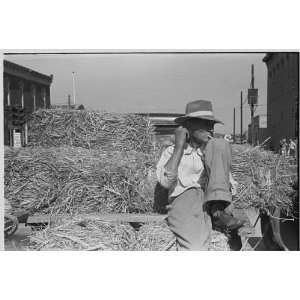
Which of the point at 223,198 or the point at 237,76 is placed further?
the point at 237,76

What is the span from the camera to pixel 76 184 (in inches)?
179

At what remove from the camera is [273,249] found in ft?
15.5

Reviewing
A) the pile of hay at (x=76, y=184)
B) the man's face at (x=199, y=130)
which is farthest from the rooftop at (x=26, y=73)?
the man's face at (x=199, y=130)

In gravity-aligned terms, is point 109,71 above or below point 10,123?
above

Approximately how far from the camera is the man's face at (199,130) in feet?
15.4

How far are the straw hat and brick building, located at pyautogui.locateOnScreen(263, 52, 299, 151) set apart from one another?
0.59 m

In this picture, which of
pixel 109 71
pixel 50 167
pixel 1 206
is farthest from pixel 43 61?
pixel 1 206

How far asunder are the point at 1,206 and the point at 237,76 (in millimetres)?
2593

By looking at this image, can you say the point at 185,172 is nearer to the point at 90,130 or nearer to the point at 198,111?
the point at 198,111

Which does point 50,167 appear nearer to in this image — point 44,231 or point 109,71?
point 44,231

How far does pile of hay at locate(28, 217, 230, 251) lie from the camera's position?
176 inches

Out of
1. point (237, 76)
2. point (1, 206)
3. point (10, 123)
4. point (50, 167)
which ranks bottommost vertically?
point (1, 206)

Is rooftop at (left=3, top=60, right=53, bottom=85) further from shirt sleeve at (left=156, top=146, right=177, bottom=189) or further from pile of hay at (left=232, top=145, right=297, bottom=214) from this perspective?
pile of hay at (left=232, top=145, right=297, bottom=214)

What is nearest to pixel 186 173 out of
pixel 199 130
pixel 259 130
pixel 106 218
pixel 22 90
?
pixel 199 130
